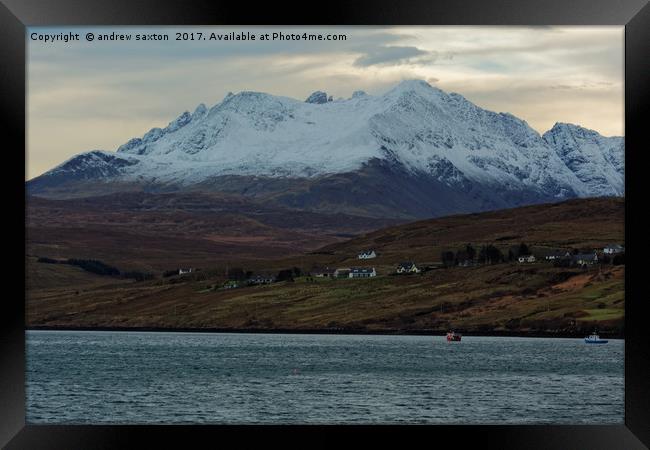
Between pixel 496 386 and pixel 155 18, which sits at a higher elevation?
pixel 155 18

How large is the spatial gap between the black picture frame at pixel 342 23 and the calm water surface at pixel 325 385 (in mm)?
34525

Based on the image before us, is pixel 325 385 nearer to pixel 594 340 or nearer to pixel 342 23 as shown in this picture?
pixel 342 23

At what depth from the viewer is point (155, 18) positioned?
2488cm

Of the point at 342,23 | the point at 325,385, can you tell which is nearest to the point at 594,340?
the point at 325,385

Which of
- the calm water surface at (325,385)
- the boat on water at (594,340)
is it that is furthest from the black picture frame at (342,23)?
the boat on water at (594,340)

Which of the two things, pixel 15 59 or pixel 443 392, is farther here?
pixel 443 392

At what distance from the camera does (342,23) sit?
81.1ft

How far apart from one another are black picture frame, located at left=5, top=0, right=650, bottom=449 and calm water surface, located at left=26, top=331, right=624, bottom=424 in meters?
34.5

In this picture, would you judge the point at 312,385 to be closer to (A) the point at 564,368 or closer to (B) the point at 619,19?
(A) the point at 564,368

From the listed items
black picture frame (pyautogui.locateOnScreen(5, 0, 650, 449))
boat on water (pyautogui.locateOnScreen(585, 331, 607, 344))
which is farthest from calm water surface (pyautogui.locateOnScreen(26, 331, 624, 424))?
black picture frame (pyautogui.locateOnScreen(5, 0, 650, 449))

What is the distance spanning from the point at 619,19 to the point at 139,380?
257ft

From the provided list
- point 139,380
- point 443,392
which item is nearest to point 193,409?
point 443,392

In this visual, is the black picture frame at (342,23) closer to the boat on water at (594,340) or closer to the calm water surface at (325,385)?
the calm water surface at (325,385)

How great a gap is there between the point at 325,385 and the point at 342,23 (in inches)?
2688
